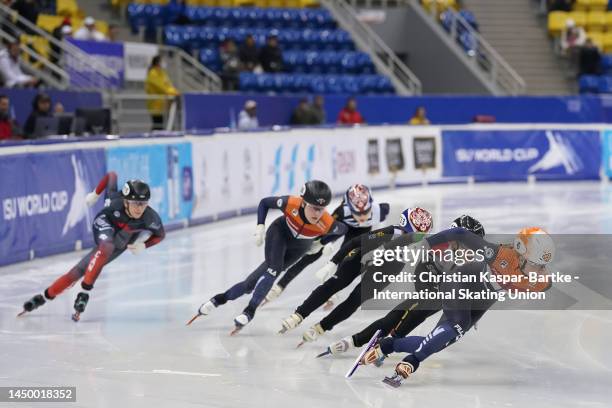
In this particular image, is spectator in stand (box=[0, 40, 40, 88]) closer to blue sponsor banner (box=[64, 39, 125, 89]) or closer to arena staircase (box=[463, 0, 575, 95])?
blue sponsor banner (box=[64, 39, 125, 89])

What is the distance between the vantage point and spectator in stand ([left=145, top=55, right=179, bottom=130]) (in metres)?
19.3

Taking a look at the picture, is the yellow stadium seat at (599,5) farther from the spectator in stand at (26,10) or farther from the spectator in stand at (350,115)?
the spectator in stand at (26,10)

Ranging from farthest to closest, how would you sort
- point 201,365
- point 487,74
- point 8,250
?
point 487,74 → point 8,250 → point 201,365

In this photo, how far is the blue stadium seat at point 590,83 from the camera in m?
28.5

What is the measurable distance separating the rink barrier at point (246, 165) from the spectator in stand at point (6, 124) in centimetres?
128

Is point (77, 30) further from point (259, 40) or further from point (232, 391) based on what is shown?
point (232, 391)

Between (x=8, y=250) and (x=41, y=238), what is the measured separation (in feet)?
2.29

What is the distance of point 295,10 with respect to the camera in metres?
27.4

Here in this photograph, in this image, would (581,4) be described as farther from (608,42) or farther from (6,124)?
(6,124)

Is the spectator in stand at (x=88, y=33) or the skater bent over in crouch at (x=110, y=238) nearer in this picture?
the skater bent over in crouch at (x=110, y=238)

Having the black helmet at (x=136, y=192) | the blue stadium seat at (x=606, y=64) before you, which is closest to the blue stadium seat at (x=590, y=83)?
the blue stadium seat at (x=606, y=64)

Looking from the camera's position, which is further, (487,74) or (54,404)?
(487,74)

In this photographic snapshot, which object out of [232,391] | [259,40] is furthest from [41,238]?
[259,40]

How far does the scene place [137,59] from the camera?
20.1 metres
